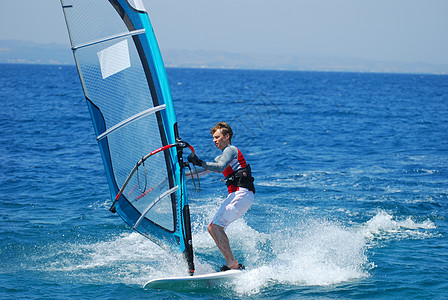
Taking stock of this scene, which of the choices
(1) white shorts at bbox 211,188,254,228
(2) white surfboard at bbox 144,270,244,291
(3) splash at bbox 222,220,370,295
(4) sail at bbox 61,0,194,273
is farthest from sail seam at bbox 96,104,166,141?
(3) splash at bbox 222,220,370,295

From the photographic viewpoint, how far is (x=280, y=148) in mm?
19609

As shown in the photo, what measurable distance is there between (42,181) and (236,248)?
6.91m

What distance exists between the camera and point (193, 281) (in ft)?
21.3

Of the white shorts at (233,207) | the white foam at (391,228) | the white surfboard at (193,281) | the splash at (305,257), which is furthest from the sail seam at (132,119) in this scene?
the white foam at (391,228)

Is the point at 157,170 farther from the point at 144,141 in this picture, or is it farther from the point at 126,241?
the point at 126,241

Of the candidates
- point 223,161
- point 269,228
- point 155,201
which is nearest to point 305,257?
point 269,228

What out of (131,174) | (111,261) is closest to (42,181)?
(111,261)

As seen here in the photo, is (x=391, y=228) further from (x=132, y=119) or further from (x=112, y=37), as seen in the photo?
(x=112, y=37)

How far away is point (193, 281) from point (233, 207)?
121 centimetres

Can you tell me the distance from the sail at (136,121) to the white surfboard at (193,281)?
0.21 meters

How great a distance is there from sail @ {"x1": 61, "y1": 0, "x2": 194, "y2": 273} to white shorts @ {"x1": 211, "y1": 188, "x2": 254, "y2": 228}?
0.45 meters

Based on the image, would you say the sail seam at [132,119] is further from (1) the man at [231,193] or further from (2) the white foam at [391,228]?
(2) the white foam at [391,228]

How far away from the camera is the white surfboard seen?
622 centimetres

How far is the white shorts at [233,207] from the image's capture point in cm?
624
